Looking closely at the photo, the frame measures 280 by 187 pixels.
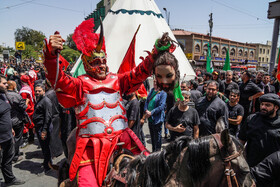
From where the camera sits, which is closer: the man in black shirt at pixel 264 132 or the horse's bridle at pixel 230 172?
the horse's bridle at pixel 230 172

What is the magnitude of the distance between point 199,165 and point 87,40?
1.91 metres

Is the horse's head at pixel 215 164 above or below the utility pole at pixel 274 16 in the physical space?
below

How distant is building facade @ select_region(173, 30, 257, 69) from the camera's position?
41094 mm

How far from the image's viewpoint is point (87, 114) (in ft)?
7.45

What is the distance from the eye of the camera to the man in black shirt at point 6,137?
3.75 m

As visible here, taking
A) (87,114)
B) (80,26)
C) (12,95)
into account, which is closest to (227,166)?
(87,114)

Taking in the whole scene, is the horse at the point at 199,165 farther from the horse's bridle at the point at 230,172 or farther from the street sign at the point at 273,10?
the street sign at the point at 273,10

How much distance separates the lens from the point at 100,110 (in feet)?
7.47

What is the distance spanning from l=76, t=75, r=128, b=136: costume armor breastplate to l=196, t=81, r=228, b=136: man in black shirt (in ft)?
6.94

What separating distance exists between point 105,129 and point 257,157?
2.16 metres

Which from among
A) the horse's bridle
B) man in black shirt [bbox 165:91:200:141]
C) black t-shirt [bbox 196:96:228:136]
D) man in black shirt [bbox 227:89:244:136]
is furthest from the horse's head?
man in black shirt [bbox 227:89:244:136]

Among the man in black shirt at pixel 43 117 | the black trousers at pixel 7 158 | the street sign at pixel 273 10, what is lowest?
the black trousers at pixel 7 158

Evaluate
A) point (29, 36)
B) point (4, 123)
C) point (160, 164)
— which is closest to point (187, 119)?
point (160, 164)

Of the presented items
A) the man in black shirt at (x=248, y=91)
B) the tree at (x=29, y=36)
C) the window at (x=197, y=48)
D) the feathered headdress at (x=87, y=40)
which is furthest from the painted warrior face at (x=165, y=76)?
the tree at (x=29, y=36)
